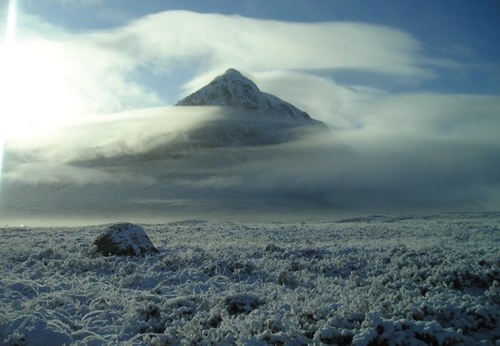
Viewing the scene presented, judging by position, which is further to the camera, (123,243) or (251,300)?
(123,243)

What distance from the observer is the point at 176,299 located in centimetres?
1027

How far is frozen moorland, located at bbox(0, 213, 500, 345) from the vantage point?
26.3ft

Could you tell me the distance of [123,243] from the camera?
690 inches

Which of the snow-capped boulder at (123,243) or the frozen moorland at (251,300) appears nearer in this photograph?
the frozen moorland at (251,300)

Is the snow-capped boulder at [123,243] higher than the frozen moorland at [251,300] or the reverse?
higher

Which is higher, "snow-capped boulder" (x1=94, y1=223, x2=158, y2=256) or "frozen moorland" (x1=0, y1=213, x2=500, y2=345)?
"snow-capped boulder" (x1=94, y1=223, x2=158, y2=256)

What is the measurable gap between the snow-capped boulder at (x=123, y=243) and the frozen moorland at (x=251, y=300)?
2.66ft

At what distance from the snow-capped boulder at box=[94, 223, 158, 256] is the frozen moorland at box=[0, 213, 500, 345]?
2.66ft

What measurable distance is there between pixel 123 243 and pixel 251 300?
857 centimetres

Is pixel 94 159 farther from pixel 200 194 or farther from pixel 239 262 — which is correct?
pixel 239 262

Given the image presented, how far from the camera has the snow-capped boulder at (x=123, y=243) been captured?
17.3 meters

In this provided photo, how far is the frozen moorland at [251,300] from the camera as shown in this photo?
315 inches

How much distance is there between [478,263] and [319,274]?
4.35 metres

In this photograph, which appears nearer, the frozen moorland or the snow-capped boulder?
the frozen moorland
